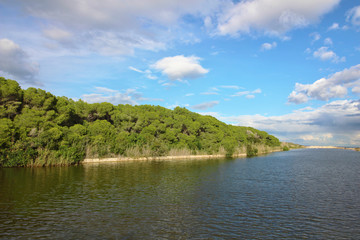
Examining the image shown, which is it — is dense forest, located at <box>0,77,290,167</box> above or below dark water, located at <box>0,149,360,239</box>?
above

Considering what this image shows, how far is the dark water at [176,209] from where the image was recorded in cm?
906

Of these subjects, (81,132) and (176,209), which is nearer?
(176,209)

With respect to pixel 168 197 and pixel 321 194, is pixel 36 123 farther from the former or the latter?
pixel 321 194

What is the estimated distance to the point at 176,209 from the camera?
12.0m

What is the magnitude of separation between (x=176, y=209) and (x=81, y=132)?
24616 mm

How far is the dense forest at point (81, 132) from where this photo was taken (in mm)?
26516

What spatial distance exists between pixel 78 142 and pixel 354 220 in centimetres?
2902

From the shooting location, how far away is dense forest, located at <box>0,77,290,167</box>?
26516 mm

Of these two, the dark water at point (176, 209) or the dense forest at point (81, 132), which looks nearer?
the dark water at point (176, 209)

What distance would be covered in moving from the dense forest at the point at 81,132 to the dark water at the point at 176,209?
8.47m

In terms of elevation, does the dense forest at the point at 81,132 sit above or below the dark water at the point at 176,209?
above

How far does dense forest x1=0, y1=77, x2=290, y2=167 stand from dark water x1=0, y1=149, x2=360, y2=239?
8475 mm

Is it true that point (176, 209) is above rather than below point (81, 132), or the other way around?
below

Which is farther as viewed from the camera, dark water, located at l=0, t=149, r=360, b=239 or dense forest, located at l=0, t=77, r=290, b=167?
dense forest, located at l=0, t=77, r=290, b=167
